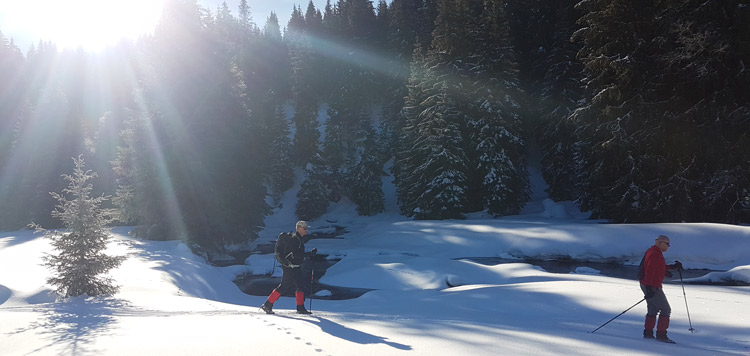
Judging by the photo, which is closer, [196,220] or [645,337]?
[645,337]

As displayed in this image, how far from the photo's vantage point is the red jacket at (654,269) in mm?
7250

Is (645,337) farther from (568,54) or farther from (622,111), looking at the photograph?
(568,54)

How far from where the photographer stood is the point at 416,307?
12.1 meters

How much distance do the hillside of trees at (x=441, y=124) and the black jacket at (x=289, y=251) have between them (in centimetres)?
1810

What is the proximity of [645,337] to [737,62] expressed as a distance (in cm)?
1877

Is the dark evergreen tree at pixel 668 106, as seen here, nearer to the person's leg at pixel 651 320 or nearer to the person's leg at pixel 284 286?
the person's leg at pixel 651 320

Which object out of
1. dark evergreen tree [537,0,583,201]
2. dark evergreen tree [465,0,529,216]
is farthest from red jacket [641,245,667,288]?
dark evergreen tree [537,0,583,201]

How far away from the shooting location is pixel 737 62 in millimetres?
19641

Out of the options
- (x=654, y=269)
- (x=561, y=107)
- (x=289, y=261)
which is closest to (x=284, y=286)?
(x=289, y=261)

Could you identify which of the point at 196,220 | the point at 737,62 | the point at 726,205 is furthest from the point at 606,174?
the point at 196,220

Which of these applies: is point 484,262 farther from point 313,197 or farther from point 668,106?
point 313,197

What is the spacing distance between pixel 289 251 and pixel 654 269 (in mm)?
6875

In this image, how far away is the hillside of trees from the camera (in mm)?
21094

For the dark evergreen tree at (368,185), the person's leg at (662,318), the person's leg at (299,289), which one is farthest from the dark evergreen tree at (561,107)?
the person's leg at (299,289)
